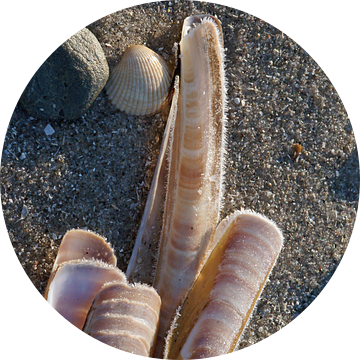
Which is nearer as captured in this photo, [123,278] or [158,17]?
[123,278]

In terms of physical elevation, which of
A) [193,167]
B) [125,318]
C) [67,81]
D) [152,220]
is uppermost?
[67,81]

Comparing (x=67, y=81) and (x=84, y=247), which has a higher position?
(x=67, y=81)

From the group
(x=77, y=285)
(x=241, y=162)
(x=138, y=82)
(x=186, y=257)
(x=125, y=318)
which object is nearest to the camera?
(x=125, y=318)

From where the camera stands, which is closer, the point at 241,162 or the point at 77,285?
the point at 77,285

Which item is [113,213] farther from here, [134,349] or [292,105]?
[292,105]

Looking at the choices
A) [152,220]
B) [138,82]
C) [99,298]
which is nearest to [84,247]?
[99,298]

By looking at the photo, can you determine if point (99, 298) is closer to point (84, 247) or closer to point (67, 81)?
point (84, 247)

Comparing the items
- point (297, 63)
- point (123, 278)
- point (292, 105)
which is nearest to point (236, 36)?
point (297, 63)
